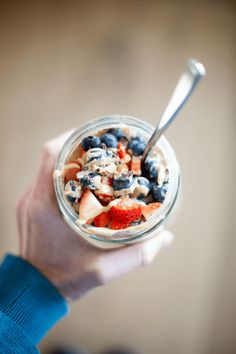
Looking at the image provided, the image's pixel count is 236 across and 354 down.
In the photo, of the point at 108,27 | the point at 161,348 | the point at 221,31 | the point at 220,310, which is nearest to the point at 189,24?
the point at 221,31

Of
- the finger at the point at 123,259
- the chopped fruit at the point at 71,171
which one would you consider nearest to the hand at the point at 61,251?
the finger at the point at 123,259

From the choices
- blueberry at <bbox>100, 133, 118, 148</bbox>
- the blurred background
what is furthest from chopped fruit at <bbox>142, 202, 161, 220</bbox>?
the blurred background

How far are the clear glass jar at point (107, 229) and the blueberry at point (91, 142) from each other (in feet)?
0.09

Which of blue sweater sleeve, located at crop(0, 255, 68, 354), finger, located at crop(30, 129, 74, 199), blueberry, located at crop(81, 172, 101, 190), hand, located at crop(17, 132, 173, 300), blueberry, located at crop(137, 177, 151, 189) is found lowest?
blue sweater sleeve, located at crop(0, 255, 68, 354)

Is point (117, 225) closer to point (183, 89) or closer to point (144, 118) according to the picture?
point (183, 89)

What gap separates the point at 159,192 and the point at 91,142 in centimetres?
13

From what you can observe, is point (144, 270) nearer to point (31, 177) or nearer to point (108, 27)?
point (31, 177)

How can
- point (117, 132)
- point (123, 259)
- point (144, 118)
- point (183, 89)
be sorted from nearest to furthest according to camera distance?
point (183, 89)
point (117, 132)
point (123, 259)
point (144, 118)

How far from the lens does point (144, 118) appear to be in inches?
49.0

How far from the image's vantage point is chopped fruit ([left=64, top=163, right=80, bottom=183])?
0.68m

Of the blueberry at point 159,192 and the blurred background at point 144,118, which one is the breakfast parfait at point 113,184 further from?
the blurred background at point 144,118

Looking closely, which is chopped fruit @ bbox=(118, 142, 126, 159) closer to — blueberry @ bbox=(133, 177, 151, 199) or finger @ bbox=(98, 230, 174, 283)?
blueberry @ bbox=(133, 177, 151, 199)

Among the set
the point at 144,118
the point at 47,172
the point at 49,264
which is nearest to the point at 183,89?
the point at 47,172

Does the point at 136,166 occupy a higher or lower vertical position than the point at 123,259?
higher
